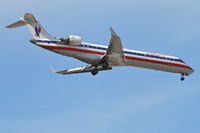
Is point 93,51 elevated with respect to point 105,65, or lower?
elevated

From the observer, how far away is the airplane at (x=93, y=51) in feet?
197

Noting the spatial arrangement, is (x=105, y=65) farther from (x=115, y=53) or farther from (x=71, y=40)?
(x=71, y=40)

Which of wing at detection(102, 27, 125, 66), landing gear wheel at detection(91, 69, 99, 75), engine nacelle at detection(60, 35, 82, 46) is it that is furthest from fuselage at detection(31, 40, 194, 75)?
landing gear wheel at detection(91, 69, 99, 75)

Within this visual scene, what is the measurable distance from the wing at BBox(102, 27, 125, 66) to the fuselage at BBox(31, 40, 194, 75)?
1.24 m

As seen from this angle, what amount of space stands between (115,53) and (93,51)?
268 cm

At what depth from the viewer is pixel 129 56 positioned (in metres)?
63.8

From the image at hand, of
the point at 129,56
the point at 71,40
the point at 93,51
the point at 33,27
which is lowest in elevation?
the point at 129,56

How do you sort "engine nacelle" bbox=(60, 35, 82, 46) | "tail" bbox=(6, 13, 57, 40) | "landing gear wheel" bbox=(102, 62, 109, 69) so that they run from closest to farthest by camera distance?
"engine nacelle" bbox=(60, 35, 82, 46), "tail" bbox=(6, 13, 57, 40), "landing gear wheel" bbox=(102, 62, 109, 69)

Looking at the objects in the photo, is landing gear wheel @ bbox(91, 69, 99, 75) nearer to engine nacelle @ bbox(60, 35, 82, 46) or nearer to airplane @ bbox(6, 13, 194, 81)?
airplane @ bbox(6, 13, 194, 81)

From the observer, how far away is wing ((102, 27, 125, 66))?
58.7 m

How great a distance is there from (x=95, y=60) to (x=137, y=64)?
18.0 ft

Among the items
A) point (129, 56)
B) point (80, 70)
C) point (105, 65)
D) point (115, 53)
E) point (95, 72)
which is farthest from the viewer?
point (80, 70)

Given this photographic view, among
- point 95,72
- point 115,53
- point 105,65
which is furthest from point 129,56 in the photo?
point 95,72

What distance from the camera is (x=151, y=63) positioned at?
2564 inches
